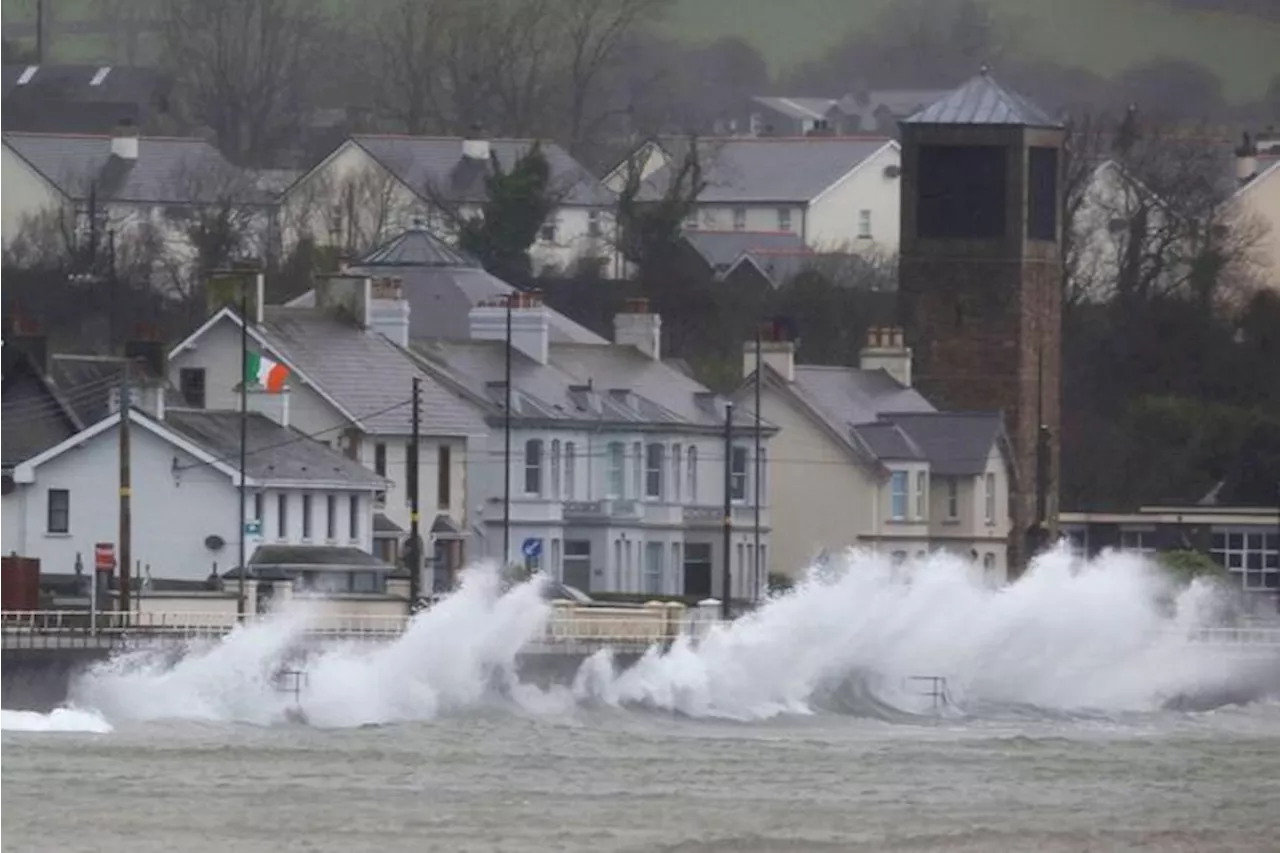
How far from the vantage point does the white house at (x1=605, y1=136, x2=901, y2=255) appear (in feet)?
563

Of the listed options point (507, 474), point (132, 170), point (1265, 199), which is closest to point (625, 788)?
point (507, 474)

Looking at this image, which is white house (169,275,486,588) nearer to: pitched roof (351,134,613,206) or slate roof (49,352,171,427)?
slate roof (49,352,171,427)

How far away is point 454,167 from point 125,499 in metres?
61.1

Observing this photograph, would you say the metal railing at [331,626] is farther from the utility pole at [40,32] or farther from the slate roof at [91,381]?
the utility pole at [40,32]

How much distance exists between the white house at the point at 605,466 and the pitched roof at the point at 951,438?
221 inches

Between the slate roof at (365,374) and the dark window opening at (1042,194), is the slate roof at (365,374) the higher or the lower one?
the lower one

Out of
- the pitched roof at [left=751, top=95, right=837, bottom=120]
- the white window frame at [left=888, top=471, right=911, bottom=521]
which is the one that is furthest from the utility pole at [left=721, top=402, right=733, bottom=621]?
the pitched roof at [left=751, top=95, right=837, bottom=120]

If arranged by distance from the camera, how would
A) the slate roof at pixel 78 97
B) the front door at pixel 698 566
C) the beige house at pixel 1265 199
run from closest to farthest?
1. the front door at pixel 698 566
2. the beige house at pixel 1265 199
3. the slate roof at pixel 78 97

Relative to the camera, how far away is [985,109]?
462 ft

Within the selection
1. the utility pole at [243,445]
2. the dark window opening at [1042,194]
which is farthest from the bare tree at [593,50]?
the utility pole at [243,445]

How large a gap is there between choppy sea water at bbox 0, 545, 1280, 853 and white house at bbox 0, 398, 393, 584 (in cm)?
644

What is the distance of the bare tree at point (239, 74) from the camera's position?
16962 cm

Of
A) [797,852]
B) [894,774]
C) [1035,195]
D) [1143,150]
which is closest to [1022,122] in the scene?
[1035,195]

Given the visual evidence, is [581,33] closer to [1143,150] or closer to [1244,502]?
[1143,150]
